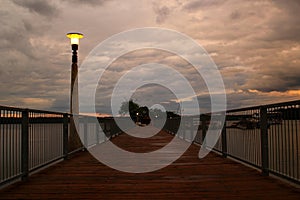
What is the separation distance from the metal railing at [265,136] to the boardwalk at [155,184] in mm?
286

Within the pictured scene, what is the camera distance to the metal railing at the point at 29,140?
17.7 ft

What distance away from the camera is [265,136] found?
20.7ft

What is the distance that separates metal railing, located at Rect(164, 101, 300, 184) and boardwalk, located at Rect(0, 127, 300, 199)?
0.29m

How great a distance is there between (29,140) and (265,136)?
417 centimetres

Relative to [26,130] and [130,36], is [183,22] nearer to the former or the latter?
[130,36]

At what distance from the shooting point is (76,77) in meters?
11.0

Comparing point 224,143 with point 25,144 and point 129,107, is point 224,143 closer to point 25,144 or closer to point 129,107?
point 25,144

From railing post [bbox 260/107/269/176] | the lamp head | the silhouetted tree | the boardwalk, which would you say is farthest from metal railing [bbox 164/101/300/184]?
the silhouetted tree

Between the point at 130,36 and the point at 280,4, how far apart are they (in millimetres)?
13230

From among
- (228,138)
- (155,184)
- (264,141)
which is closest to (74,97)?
(228,138)

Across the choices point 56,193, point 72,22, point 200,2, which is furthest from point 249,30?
point 56,193

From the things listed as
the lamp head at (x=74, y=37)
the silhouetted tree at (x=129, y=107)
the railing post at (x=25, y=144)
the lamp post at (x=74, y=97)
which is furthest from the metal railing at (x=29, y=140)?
the silhouetted tree at (x=129, y=107)

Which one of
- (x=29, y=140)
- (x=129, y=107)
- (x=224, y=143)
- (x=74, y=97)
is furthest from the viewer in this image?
(x=129, y=107)

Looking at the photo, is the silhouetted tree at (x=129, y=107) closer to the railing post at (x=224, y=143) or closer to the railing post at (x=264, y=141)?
the railing post at (x=224, y=143)
